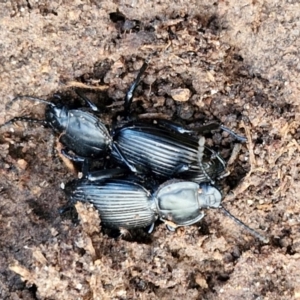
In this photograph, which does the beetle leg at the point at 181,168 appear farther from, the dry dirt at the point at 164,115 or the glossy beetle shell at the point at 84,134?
the glossy beetle shell at the point at 84,134

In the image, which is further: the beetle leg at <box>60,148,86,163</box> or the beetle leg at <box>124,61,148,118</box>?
the beetle leg at <box>60,148,86,163</box>

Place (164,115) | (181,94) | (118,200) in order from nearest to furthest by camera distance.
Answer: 1. (181,94)
2. (118,200)
3. (164,115)

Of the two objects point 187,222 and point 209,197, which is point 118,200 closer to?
point 187,222

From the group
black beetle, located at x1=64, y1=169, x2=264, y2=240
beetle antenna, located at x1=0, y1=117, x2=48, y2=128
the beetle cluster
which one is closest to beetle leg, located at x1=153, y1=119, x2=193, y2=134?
the beetle cluster

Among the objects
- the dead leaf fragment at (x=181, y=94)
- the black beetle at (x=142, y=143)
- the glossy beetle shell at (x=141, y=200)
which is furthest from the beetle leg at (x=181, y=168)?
the dead leaf fragment at (x=181, y=94)

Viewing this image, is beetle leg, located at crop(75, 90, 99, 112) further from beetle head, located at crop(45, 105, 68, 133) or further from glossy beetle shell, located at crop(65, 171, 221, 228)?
glossy beetle shell, located at crop(65, 171, 221, 228)

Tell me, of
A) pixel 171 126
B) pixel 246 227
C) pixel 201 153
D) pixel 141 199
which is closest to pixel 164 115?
pixel 171 126
